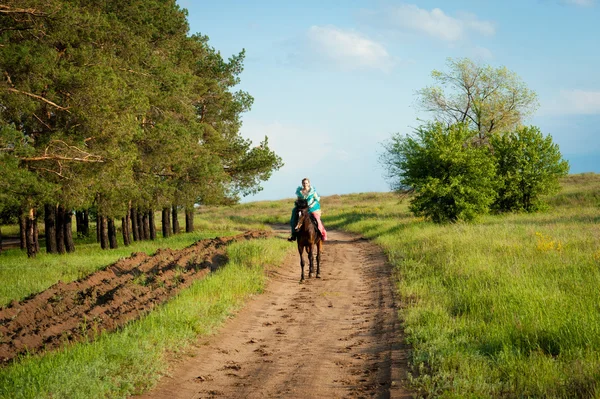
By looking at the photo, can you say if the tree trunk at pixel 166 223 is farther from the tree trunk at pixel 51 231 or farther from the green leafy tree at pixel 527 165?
the green leafy tree at pixel 527 165

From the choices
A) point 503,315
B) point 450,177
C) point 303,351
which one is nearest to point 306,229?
point 303,351

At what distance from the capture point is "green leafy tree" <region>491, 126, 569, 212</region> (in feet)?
124

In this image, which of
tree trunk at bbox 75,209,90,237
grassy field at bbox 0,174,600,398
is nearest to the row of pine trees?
grassy field at bbox 0,174,600,398

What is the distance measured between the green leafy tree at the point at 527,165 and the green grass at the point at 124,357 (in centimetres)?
3137

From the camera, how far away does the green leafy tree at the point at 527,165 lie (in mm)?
37844

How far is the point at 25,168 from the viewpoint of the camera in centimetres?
1892

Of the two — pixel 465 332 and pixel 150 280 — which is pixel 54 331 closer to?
pixel 150 280

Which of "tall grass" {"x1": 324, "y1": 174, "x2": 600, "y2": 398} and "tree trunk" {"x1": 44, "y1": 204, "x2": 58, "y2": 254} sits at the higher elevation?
"tree trunk" {"x1": 44, "y1": 204, "x2": 58, "y2": 254}

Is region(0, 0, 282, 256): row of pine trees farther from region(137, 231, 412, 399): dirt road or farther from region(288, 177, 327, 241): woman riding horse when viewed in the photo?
region(137, 231, 412, 399): dirt road

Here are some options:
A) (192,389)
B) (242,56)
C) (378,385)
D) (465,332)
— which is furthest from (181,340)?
(242,56)

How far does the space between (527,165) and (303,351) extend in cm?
3399

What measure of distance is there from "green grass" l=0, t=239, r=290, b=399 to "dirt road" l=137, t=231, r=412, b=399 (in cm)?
29

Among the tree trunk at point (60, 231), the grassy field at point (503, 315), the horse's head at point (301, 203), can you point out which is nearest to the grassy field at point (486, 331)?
the grassy field at point (503, 315)

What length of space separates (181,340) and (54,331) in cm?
263
